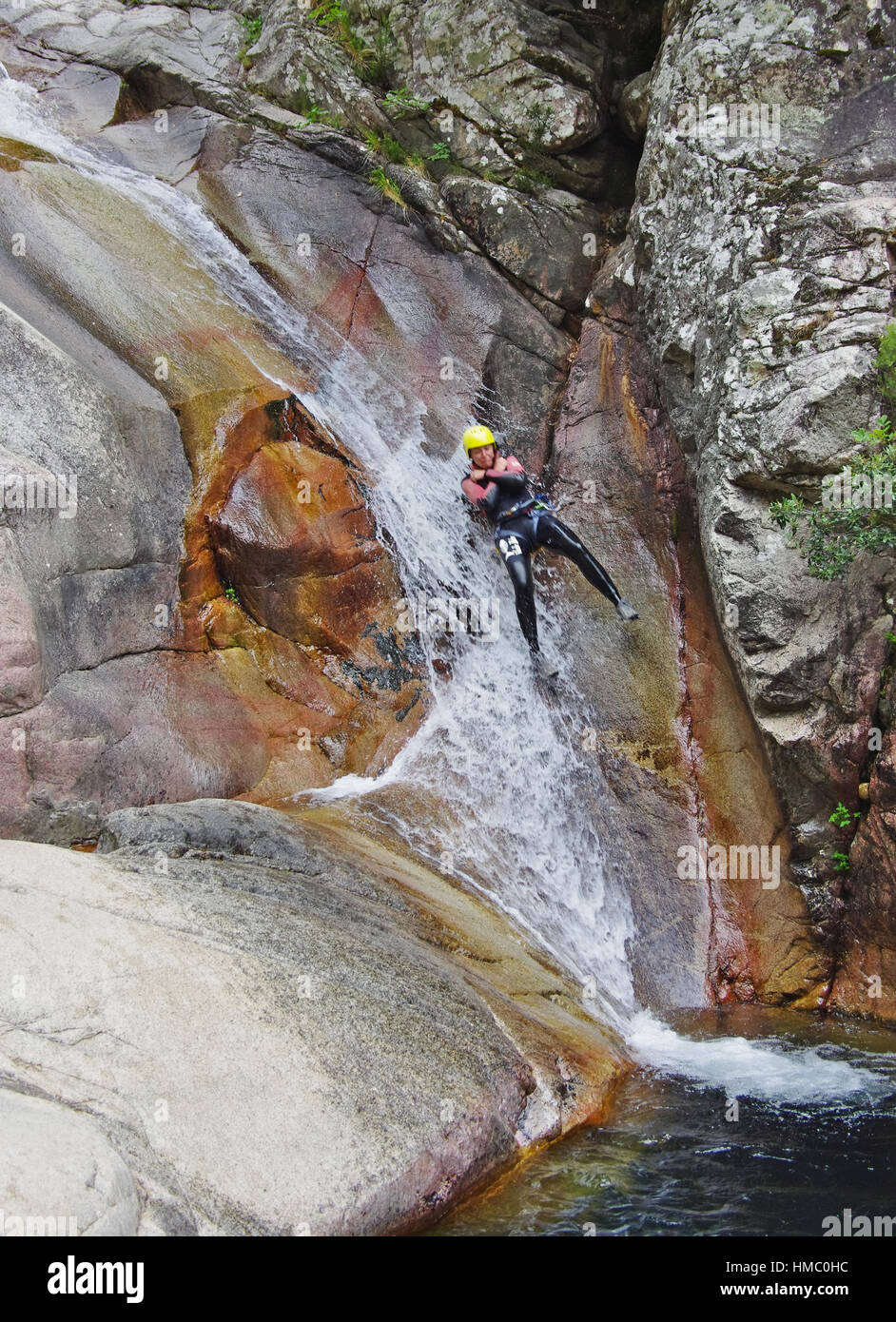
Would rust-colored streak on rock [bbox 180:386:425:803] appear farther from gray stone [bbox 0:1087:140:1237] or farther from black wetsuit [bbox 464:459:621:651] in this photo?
gray stone [bbox 0:1087:140:1237]

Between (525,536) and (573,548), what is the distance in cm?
44

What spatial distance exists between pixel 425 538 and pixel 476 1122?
6.13 metres

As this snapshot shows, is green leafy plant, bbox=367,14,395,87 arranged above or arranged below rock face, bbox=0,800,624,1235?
above

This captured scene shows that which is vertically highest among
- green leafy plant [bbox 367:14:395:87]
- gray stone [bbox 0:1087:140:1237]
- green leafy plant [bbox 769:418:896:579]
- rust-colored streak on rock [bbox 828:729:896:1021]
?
green leafy plant [bbox 367:14:395:87]

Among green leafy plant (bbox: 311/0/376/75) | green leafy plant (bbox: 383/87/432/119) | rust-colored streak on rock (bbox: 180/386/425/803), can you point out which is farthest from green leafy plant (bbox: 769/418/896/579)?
green leafy plant (bbox: 311/0/376/75)

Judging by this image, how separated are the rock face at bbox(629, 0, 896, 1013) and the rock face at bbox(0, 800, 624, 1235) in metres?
2.77

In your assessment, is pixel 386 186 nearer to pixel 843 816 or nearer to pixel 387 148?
pixel 387 148

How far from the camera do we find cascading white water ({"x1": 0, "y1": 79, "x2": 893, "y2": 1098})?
7.25 meters

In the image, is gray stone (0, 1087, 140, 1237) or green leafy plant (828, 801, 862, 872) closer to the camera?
gray stone (0, 1087, 140, 1237)

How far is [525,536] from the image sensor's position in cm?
899

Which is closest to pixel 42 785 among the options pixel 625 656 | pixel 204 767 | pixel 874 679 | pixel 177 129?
pixel 204 767

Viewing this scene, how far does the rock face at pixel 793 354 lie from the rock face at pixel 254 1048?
2771 mm

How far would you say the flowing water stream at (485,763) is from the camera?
624cm

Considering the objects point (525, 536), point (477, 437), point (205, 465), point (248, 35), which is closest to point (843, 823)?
point (525, 536)
